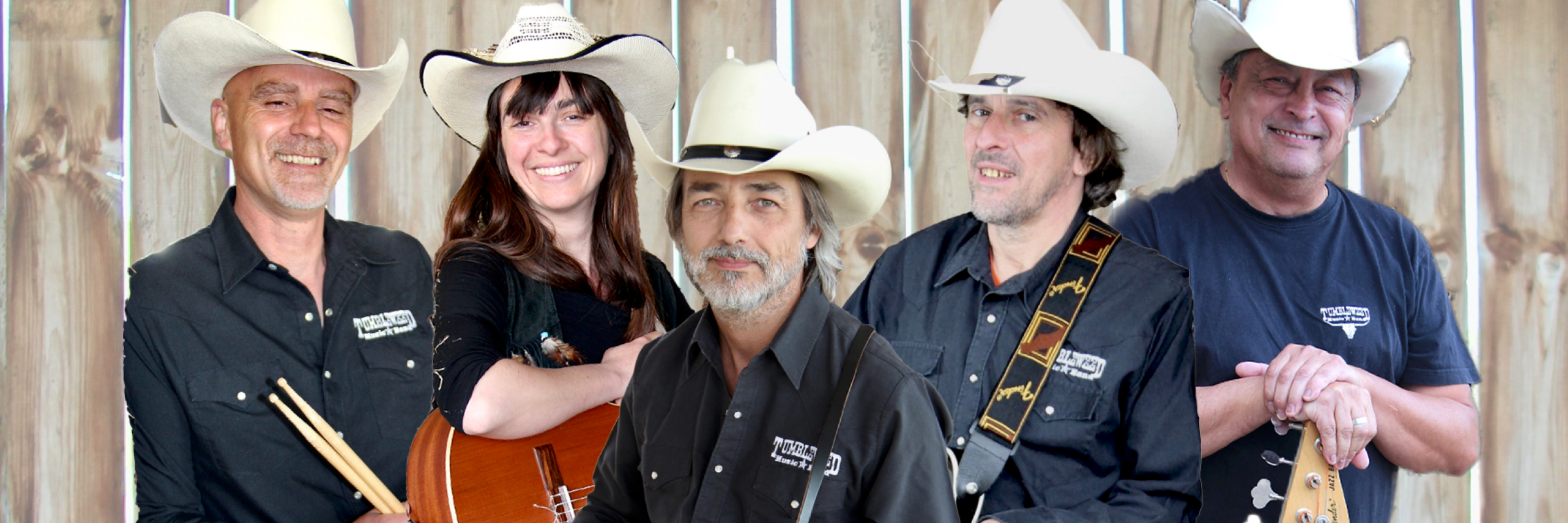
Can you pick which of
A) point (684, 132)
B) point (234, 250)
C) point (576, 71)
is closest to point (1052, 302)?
point (576, 71)

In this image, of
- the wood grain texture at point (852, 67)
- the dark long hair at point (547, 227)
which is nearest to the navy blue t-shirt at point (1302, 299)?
the wood grain texture at point (852, 67)

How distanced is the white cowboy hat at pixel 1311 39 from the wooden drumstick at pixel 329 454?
295 centimetres

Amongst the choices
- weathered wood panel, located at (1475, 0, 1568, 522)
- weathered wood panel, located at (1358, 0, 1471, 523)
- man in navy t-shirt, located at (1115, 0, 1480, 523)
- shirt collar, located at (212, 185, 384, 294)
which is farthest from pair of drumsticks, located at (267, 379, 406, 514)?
weathered wood panel, located at (1475, 0, 1568, 522)

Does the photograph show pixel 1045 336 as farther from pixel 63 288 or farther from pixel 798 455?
pixel 63 288

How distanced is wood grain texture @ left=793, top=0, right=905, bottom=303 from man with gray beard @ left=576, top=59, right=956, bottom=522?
4.89 ft

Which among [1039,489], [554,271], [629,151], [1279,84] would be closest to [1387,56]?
[1279,84]

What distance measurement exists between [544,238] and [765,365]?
92cm

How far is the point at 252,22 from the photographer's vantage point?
3732 millimetres

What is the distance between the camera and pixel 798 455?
261 cm

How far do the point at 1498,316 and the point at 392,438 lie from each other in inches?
154

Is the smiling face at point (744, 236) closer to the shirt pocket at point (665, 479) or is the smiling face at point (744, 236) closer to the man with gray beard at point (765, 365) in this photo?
the man with gray beard at point (765, 365)

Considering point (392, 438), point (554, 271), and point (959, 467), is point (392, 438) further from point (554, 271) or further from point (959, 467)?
point (959, 467)

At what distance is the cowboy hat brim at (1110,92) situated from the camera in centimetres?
322

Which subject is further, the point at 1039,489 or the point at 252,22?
the point at 252,22
